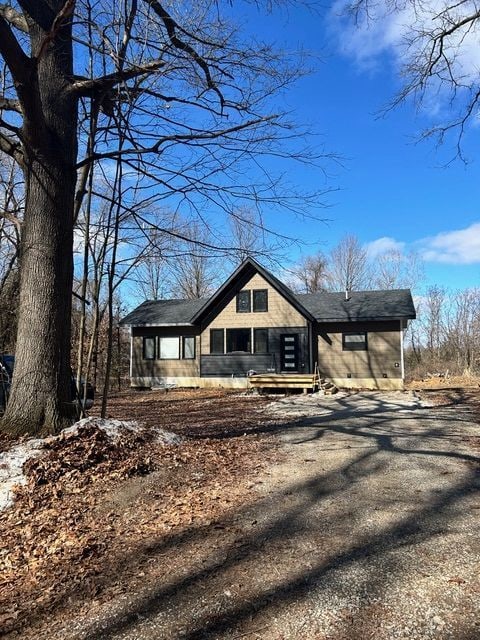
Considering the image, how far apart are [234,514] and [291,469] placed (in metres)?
1.69

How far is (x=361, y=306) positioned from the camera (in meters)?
Result: 22.0

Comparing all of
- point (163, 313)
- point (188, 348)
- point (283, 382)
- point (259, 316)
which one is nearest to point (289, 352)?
point (259, 316)

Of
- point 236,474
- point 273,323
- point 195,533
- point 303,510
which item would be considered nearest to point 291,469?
point 236,474

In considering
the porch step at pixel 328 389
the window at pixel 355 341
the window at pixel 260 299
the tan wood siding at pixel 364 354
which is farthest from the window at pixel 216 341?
the window at pixel 355 341

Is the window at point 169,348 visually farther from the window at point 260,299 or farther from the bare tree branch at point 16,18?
the bare tree branch at point 16,18

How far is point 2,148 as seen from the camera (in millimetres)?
7043

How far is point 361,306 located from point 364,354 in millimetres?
2164

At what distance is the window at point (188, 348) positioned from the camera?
23.5 metres

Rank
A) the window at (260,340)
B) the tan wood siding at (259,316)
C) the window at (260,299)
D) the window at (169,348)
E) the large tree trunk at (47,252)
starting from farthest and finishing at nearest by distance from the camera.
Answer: the window at (169,348) → the window at (260,299) → the window at (260,340) → the tan wood siding at (259,316) → the large tree trunk at (47,252)

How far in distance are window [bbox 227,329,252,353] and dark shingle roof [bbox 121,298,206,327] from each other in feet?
6.88

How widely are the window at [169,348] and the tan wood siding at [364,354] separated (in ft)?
22.0

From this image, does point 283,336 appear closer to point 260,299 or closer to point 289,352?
point 289,352

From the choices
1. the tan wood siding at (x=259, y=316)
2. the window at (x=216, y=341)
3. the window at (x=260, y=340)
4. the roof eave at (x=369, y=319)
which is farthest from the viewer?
the window at (x=216, y=341)

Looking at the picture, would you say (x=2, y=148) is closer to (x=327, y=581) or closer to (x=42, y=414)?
(x=42, y=414)
